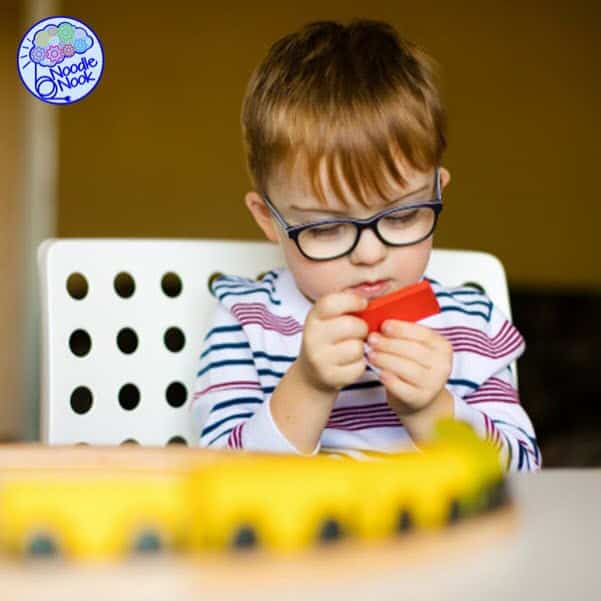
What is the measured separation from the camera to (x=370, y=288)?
710 mm

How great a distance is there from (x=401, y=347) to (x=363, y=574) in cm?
33

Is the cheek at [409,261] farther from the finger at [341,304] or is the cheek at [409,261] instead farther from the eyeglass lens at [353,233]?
the finger at [341,304]

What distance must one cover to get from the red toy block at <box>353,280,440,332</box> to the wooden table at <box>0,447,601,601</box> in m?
0.22

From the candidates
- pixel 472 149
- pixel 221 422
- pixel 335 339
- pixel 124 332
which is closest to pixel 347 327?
pixel 335 339

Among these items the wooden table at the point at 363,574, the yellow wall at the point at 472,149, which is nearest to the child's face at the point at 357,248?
the wooden table at the point at 363,574

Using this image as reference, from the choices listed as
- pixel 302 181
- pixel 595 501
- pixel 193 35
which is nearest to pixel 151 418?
pixel 302 181

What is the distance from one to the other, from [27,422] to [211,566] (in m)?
2.87

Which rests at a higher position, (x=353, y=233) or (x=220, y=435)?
(x=353, y=233)

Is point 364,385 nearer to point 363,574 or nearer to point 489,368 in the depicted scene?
point 489,368

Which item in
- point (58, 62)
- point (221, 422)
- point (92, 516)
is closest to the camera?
point (92, 516)

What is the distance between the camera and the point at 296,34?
801 mm

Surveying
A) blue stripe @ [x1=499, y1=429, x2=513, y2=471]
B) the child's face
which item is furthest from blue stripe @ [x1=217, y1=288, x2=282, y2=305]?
blue stripe @ [x1=499, y1=429, x2=513, y2=471]

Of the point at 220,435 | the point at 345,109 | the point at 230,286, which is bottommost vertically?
the point at 220,435

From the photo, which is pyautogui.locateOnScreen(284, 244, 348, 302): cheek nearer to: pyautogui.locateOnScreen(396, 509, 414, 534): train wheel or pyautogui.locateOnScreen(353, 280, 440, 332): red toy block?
pyautogui.locateOnScreen(353, 280, 440, 332): red toy block
